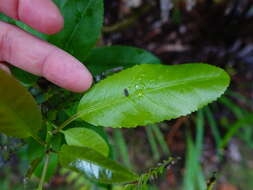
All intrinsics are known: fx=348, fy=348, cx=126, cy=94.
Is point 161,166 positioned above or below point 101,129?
below

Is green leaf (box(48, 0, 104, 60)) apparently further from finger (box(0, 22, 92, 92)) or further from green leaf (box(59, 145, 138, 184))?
green leaf (box(59, 145, 138, 184))

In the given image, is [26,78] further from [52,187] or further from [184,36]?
[52,187]

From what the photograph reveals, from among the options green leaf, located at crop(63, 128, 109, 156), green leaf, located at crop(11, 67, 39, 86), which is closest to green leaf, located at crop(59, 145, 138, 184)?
green leaf, located at crop(63, 128, 109, 156)

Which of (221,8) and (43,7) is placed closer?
(43,7)

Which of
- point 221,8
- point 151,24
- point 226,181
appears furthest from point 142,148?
point 221,8

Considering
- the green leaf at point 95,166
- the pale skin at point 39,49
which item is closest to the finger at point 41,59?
the pale skin at point 39,49

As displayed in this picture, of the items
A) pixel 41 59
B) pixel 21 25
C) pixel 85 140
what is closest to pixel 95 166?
pixel 85 140

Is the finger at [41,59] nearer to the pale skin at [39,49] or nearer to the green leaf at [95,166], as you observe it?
the pale skin at [39,49]
